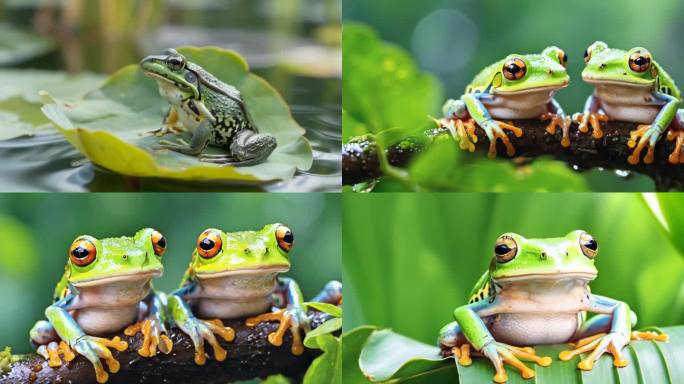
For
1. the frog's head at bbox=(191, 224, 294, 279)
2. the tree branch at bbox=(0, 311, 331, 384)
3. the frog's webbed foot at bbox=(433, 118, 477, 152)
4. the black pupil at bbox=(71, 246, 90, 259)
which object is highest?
the frog's webbed foot at bbox=(433, 118, 477, 152)

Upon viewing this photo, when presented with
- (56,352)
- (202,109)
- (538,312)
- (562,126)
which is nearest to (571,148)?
(562,126)

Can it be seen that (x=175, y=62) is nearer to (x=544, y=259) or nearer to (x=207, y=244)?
(x=207, y=244)

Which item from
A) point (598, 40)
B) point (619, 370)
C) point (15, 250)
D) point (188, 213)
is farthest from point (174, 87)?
point (619, 370)

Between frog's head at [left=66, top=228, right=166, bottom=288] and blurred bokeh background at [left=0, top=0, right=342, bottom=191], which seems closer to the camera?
frog's head at [left=66, top=228, right=166, bottom=288]

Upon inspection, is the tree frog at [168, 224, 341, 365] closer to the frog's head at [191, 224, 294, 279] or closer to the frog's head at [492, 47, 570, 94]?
the frog's head at [191, 224, 294, 279]

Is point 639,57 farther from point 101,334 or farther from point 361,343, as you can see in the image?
point 101,334

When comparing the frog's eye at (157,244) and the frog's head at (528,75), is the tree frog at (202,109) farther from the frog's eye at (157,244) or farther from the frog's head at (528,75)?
the frog's head at (528,75)

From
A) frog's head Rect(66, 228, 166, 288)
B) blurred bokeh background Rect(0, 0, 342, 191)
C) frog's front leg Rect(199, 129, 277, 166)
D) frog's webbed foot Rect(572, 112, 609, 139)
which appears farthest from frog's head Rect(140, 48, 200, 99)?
frog's webbed foot Rect(572, 112, 609, 139)
